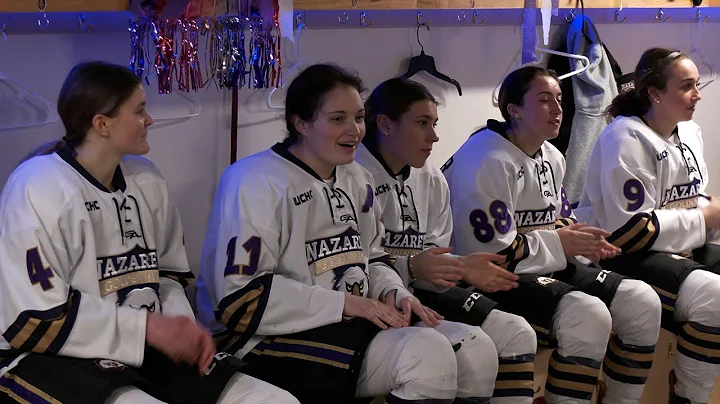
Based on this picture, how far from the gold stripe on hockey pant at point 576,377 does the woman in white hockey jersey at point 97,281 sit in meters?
0.96

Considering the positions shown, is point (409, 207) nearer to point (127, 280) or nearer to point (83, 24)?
point (127, 280)

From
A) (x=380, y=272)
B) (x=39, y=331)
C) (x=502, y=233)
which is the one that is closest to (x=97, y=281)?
(x=39, y=331)

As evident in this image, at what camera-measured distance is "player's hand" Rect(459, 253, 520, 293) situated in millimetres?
2463

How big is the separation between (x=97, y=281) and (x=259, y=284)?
369 millimetres

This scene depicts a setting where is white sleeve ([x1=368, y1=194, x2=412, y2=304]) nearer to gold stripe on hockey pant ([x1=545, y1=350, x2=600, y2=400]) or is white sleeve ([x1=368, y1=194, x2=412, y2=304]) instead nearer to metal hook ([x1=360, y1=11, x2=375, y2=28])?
gold stripe on hockey pant ([x1=545, y1=350, x2=600, y2=400])

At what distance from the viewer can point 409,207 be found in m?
2.61

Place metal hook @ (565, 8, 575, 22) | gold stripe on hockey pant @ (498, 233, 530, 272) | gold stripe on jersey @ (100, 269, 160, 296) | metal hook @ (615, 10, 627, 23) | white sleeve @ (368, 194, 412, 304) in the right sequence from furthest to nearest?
metal hook @ (615, 10, 627, 23) → metal hook @ (565, 8, 575, 22) → gold stripe on hockey pant @ (498, 233, 530, 272) → white sleeve @ (368, 194, 412, 304) → gold stripe on jersey @ (100, 269, 160, 296)

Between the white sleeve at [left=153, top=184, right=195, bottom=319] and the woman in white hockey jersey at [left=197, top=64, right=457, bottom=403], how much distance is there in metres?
0.07

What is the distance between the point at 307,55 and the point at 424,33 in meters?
0.49

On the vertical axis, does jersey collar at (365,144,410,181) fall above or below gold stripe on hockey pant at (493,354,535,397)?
above

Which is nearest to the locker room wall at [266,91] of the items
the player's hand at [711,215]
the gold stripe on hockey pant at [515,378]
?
the player's hand at [711,215]

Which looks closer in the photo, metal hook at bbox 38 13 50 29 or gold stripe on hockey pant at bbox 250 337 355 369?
gold stripe on hockey pant at bbox 250 337 355 369

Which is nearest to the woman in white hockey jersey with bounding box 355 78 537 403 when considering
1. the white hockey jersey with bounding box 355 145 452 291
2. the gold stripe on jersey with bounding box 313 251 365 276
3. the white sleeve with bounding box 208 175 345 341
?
the white hockey jersey with bounding box 355 145 452 291

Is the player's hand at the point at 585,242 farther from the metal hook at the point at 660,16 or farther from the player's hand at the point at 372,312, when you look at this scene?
the metal hook at the point at 660,16
